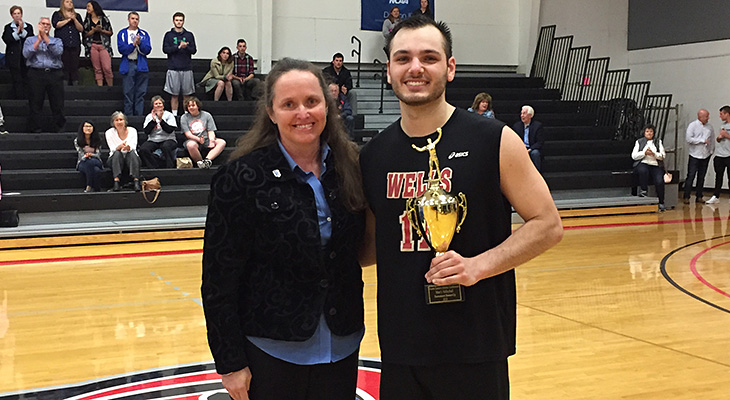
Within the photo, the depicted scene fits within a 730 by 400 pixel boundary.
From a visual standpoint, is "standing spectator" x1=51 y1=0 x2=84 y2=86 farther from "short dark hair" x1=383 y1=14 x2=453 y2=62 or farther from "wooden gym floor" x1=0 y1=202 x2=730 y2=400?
"short dark hair" x1=383 y1=14 x2=453 y2=62

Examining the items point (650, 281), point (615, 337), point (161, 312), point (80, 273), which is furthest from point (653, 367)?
point (80, 273)

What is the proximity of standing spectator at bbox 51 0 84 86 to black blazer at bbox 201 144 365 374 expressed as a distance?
11.3 m

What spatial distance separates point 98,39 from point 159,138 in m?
2.43

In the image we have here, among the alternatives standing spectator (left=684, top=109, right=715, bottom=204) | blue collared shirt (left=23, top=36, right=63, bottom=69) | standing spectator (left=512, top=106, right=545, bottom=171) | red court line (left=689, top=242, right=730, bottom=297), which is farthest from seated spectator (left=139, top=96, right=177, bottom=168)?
standing spectator (left=684, top=109, right=715, bottom=204)

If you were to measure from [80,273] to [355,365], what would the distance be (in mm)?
6375

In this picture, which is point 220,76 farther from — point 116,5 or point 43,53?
point 43,53

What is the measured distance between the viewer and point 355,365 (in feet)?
8.09

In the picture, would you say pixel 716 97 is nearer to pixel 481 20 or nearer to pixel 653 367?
pixel 481 20

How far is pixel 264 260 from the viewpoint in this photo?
7.75 feet

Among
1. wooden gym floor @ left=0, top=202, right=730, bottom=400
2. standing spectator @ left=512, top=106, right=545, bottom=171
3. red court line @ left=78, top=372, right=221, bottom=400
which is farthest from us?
standing spectator @ left=512, top=106, right=545, bottom=171

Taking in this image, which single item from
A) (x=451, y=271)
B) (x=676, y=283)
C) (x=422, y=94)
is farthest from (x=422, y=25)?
(x=676, y=283)

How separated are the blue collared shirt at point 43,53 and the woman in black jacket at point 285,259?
10.7 meters

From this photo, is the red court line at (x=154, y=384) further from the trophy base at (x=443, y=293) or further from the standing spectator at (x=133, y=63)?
the standing spectator at (x=133, y=63)

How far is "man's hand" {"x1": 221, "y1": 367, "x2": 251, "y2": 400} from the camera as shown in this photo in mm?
2316
